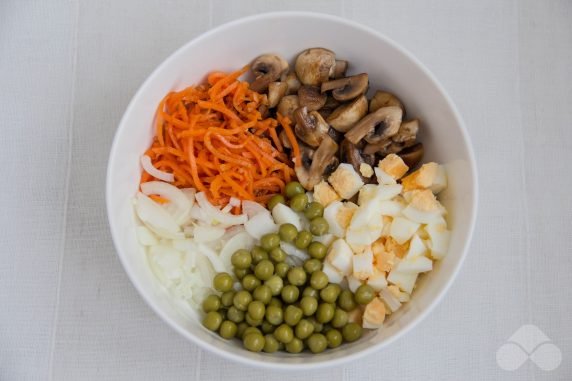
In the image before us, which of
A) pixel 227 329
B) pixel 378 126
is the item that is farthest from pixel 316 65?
pixel 227 329

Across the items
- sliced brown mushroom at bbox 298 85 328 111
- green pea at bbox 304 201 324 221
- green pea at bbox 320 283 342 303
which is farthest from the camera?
sliced brown mushroom at bbox 298 85 328 111

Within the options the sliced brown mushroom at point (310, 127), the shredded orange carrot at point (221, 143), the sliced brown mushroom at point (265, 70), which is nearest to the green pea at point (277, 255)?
the shredded orange carrot at point (221, 143)

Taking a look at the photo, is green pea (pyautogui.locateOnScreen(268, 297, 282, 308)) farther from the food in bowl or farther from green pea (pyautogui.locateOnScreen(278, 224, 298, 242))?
green pea (pyautogui.locateOnScreen(278, 224, 298, 242))

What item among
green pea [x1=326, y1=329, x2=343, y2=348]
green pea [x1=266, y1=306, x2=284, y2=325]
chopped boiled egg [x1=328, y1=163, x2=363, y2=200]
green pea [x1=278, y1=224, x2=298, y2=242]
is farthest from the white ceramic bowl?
green pea [x1=278, y1=224, x2=298, y2=242]

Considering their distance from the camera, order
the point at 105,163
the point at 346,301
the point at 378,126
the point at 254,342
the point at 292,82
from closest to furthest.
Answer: the point at 254,342
the point at 346,301
the point at 378,126
the point at 292,82
the point at 105,163

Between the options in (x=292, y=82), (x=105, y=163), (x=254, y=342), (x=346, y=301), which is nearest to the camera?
(x=254, y=342)

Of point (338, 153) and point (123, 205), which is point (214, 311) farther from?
point (338, 153)

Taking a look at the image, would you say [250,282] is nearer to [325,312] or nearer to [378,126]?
[325,312]
